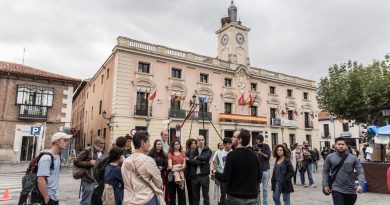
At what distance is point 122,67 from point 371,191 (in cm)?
1865

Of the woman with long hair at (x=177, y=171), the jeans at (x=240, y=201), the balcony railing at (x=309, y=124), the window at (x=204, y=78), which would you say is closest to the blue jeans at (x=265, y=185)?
the woman with long hair at (x=177, y=171)

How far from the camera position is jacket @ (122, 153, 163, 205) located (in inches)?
126

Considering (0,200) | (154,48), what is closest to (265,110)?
(154,48)

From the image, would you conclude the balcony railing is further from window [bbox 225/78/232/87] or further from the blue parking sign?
the blue parking sign

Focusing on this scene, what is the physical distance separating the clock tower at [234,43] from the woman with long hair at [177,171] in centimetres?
2520

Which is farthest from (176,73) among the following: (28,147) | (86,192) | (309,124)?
(86,192)

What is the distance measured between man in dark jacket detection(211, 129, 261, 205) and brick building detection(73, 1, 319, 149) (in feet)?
59.0

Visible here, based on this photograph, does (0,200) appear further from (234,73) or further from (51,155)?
(234,73)

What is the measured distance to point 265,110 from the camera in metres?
30.8

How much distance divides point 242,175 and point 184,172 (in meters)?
3.23

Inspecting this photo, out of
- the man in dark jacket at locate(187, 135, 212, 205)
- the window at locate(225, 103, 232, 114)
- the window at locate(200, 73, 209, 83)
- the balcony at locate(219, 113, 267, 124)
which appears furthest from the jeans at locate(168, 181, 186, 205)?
the window at locate(225, 103, 232, 114)

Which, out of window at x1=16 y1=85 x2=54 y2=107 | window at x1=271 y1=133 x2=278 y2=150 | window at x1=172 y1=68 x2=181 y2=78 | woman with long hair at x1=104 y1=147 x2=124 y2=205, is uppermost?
window at x1=172 y1=68 x2=181 y2=78

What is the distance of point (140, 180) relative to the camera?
3236mm

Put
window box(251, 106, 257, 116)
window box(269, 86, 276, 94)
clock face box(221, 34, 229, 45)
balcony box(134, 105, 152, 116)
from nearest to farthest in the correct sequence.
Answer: balcony box(134, 105, 152, 116) → window box(251, 106, 257, 116) → window box(269, 86, 276, 94) → clock face box(221, 34, 229, 45)
